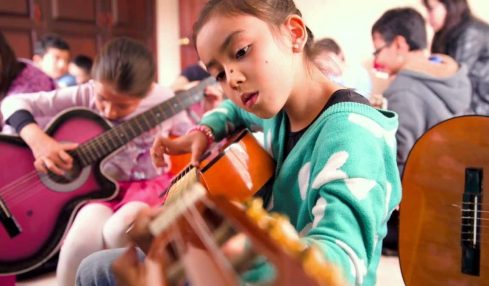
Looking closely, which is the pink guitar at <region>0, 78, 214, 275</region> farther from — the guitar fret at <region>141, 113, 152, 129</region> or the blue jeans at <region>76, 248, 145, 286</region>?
the blue jeans at <region>76, 248, 145, 286</region>

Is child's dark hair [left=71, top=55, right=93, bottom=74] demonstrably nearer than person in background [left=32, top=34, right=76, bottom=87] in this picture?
No

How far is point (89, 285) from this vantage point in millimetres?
746

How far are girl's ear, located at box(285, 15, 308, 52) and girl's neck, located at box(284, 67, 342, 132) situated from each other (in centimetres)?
5

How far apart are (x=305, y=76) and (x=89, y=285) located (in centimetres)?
51

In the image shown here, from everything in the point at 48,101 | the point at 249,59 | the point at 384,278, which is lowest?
the point at 384,278

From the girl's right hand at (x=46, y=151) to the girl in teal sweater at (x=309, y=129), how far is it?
28.4 inches

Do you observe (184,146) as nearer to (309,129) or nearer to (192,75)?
(309,129)

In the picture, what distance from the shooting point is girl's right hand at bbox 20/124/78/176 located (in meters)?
1.21

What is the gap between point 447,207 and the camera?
2.93ft

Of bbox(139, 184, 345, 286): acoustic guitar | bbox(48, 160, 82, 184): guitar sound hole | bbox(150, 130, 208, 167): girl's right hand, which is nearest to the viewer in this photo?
bbox(139, 184, 345, 286): acoustic guitar

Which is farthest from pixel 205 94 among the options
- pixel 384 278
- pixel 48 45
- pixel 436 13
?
pixel 48 45

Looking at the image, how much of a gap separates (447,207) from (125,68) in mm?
946

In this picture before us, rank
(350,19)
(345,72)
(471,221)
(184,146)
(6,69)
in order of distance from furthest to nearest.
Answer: (350,19) → (345,72) → (6,69) → (184,146) → (471,221)

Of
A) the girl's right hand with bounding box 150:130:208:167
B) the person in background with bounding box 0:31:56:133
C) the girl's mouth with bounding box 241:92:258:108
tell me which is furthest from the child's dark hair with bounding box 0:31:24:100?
the girl's mouth with bounding box 241:92:258:108
